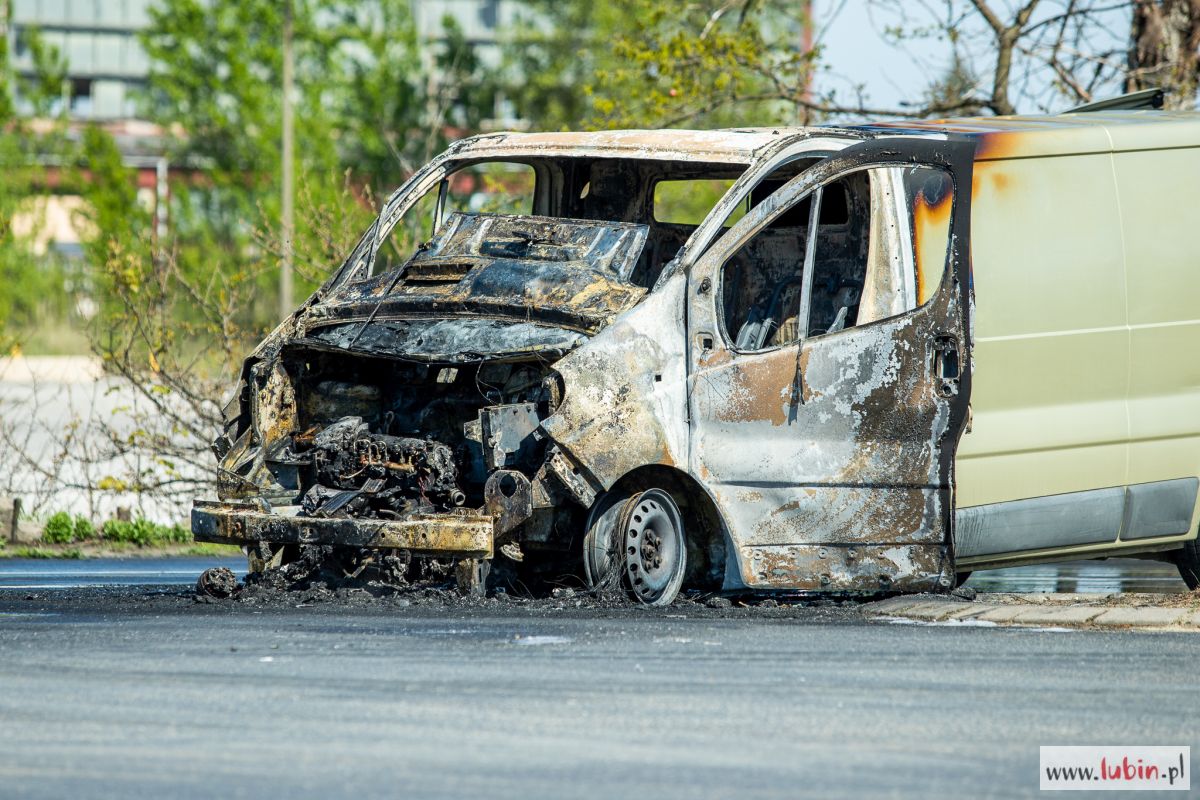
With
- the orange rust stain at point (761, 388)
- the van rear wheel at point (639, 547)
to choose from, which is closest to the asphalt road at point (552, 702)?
the van rear wheel at point (639, 547)

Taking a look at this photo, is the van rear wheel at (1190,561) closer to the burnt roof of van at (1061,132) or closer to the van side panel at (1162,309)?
the van side panel at (1162,309)

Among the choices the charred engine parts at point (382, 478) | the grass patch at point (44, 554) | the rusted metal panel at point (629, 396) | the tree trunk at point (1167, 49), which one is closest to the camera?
the rusted metal panel at point (629, 396)

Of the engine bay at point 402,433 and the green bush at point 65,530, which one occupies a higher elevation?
the engine bay at point 402,433

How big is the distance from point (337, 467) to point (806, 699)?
334cm

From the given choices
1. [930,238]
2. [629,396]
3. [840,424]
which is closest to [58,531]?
[629,396]

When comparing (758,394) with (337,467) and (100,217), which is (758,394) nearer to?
(337,467)

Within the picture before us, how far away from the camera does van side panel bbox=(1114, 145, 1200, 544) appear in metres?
9.60

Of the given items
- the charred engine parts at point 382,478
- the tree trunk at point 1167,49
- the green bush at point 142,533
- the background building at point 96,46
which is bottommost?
the green bush at point 142,533

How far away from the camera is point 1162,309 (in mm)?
9688

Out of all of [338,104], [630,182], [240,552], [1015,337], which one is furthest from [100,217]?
[1015,337]

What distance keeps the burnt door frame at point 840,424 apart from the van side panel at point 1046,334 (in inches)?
6.4

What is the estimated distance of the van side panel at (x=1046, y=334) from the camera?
29.9 ft

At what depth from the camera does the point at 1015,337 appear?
9180 mm

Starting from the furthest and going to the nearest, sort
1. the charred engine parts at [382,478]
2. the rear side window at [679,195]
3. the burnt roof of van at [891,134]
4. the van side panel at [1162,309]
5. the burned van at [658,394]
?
the rear side window at [679,195] < the van side panel at [1162,309] < the burnt roof of van at [891,134] < the charred engine parts at [382,478] < the burned van at [658,394]
